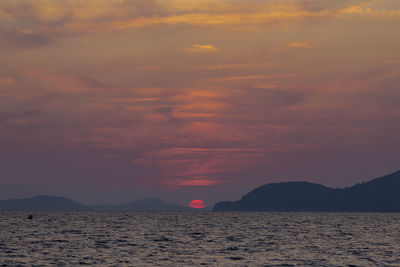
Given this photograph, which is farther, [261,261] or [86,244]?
[86,244]

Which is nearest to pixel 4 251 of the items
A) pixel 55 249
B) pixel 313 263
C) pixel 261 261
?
pixel 55 249

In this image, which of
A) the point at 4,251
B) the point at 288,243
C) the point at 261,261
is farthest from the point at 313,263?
the point at 4,251

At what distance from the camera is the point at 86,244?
80000 mm

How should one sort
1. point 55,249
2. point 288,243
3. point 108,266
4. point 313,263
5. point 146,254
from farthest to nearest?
point 288,243 < point 55,249 < point 146,254 < point 313,263 < point 108,266

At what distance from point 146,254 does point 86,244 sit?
53.0 ft

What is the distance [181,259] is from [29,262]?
16981mm

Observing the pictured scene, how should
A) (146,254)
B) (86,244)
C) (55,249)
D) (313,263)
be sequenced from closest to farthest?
(313,263), (146,254), (55,249), (86,244)

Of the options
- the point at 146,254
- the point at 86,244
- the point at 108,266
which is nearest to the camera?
the point at 108,266

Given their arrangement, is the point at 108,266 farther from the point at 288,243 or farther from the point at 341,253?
the point at 288,243

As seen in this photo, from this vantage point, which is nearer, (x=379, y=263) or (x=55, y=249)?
(x=379, y=263)

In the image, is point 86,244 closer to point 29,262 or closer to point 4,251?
point 4,251

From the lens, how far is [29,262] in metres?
58.9

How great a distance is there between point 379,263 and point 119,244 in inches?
1493

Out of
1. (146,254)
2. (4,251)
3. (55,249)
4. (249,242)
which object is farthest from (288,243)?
(4,251)
